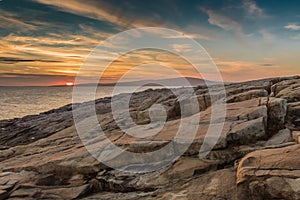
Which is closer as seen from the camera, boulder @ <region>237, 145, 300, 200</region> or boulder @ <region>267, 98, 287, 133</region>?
boulder @ <region>237, 145, 300, 200</region>

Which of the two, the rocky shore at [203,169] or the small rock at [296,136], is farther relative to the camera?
the small rock at [296,136]

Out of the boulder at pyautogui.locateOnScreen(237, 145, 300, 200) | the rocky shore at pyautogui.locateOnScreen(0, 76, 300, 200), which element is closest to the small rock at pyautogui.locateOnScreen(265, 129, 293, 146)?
the rocky shore at pyautogui.locateOnScreen(0, 76, 300, 200)

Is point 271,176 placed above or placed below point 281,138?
below

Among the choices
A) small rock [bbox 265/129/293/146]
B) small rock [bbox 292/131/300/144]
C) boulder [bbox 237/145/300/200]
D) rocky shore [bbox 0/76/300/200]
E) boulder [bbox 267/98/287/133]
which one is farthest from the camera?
boulder [bbox 267/98/287/133]

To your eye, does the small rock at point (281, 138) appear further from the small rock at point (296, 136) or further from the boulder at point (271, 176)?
the boulder at point (271, 176)

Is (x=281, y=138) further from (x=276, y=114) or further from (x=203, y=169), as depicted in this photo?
(x=203, y=169)

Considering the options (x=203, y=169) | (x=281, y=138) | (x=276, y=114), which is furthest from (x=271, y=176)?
(x=276, y=114)

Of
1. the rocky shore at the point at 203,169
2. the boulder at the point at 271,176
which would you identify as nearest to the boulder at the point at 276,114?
the rocky shore at the point at 203,169

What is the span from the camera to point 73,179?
1383 cm

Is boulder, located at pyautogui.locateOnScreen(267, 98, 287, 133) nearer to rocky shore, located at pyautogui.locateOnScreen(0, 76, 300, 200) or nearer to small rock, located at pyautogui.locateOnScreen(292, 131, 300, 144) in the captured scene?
rocky shore, located at pyautogui.locateOnScreen(0, 76, 300, 200)

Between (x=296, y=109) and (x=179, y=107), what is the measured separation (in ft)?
25.7

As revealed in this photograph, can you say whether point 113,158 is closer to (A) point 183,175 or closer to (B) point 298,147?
(A) point 183,175

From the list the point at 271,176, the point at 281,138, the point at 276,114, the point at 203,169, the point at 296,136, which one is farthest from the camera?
the point at 276,114

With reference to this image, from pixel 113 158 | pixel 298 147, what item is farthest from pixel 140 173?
pixel 298 147
